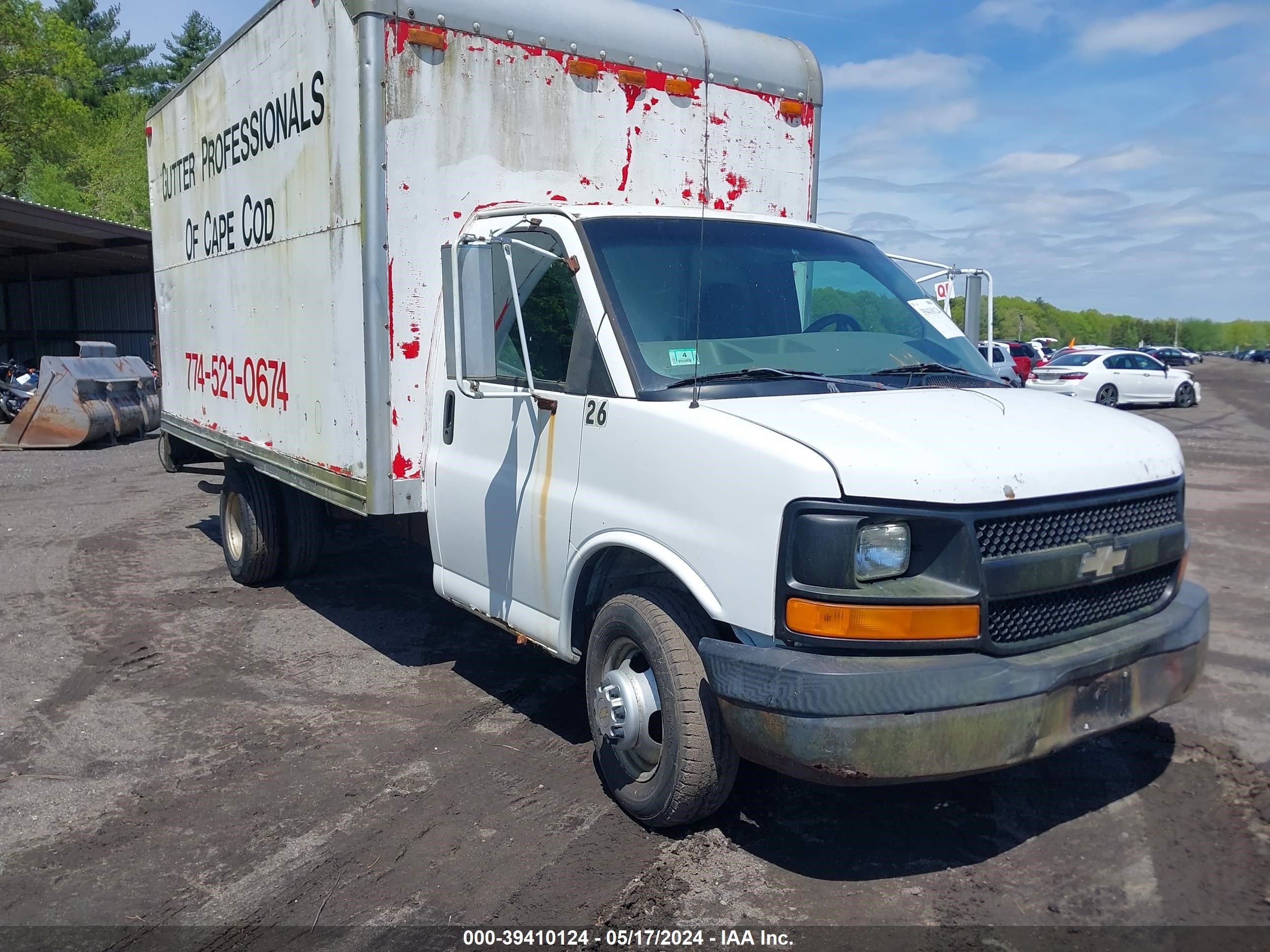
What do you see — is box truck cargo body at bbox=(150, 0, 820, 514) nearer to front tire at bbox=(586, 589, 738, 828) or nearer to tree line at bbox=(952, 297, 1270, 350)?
front tire at bbox=(586, 589, 738, 828)

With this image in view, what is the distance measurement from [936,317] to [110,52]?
202 feet

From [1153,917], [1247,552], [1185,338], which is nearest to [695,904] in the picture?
[1153,917]

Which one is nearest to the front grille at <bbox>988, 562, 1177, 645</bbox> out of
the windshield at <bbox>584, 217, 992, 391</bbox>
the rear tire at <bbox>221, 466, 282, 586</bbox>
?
the windshield at <bbox>584, 217, 992, 391</bbox>

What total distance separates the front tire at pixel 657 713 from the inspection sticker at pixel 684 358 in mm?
839

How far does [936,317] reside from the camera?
180 inches

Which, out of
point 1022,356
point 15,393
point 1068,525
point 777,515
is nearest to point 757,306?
point 777,515

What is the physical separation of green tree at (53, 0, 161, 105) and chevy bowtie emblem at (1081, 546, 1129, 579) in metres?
61.4

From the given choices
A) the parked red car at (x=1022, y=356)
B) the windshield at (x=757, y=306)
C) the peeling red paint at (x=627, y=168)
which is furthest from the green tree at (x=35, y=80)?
the windshield at (x=757, y=306)

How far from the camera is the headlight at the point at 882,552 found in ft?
10.00

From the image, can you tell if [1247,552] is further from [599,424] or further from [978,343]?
[599,424]

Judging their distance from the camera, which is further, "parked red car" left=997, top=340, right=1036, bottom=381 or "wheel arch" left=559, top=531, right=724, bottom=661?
"parked red car" left=997, top=340, right=1036, bottom=381

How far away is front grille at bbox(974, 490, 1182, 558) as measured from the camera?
312cm

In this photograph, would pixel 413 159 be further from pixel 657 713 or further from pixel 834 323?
pixel 657 713

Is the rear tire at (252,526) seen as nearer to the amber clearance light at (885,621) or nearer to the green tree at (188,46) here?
the amber clearance light at (885,621)
